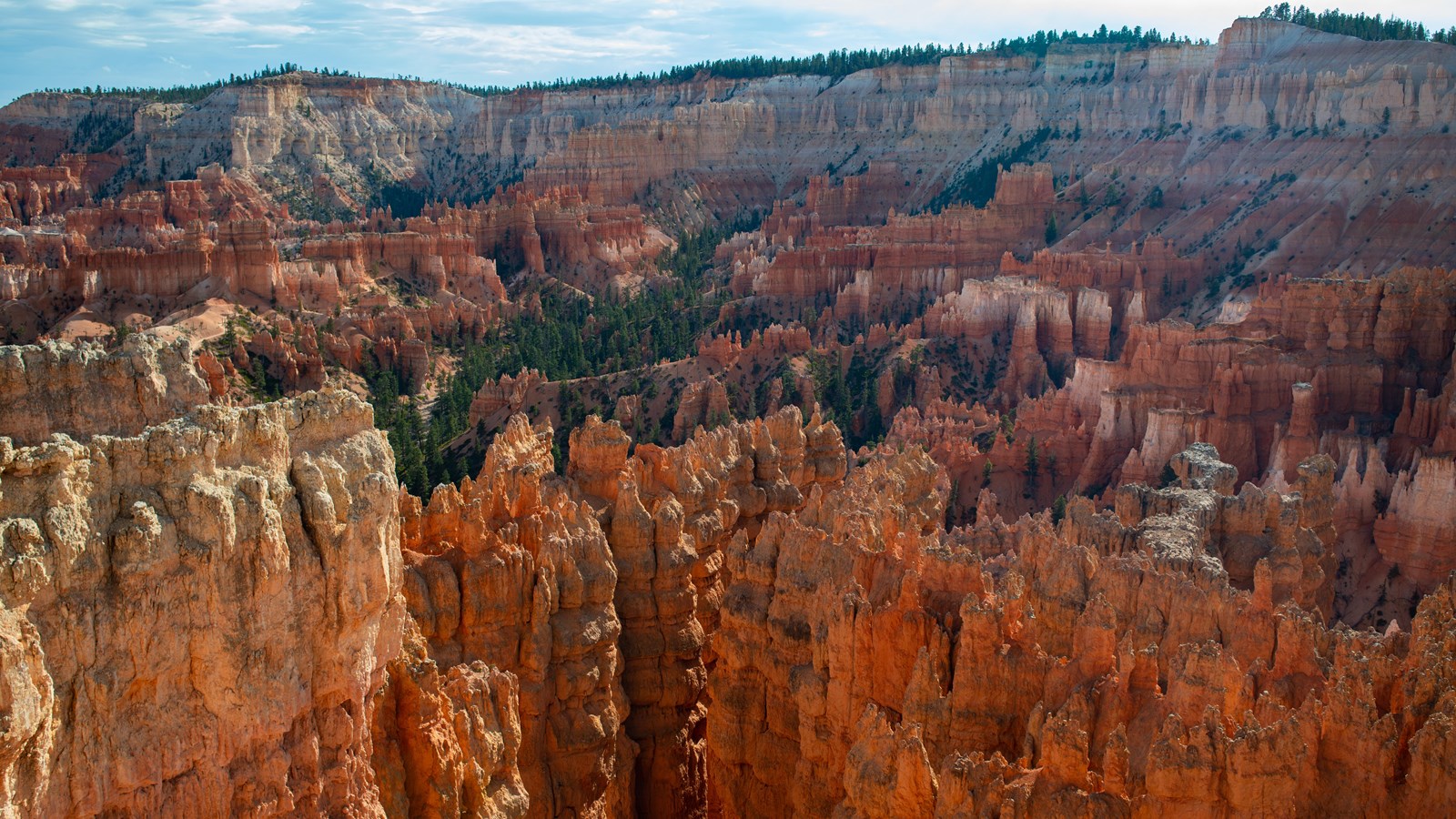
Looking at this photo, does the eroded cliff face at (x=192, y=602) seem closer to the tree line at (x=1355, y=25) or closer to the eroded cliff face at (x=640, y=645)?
the eroded cliff face at (x=640, y=645)

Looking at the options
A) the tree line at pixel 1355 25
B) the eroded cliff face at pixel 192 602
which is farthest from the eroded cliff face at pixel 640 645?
the tree line at pixel 1355 25

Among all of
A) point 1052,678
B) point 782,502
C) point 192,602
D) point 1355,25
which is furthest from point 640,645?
point 1355,25

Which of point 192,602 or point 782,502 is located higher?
point 192,602

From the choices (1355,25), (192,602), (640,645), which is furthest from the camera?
(1355,25)

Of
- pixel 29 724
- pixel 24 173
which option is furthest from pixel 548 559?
pixel 24 173

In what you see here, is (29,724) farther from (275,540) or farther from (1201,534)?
(1201,534)

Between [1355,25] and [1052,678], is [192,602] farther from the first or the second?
[1355,25]

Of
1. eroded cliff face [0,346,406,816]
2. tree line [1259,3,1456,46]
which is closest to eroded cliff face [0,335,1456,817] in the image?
eroded cliff face [0,346,406,816]
